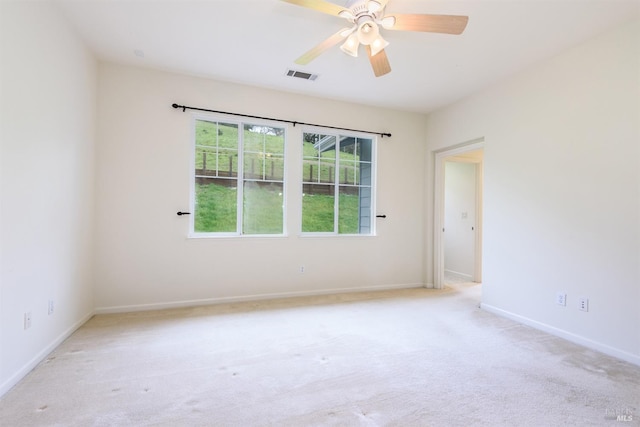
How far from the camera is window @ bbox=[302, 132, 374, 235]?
426 cm

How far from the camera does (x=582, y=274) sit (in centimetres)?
274

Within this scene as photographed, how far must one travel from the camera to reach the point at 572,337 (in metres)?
2.78

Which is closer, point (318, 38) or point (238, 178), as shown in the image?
point (318, 38)

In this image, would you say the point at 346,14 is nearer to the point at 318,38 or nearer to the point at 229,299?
the point at 318,38

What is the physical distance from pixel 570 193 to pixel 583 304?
1014mm

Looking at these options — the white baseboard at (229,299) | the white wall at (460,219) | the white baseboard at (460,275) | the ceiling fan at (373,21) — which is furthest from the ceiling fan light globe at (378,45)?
the white baseboard at (460,275)

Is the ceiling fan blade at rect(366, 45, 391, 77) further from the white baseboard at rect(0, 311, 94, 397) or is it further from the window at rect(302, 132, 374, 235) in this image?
the white baseboard at rect(0, 311, 94, 397)

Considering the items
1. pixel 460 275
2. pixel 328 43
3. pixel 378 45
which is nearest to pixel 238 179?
pixel 328 43

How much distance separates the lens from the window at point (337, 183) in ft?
14.0

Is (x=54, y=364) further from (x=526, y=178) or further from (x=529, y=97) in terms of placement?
(x=529, y=97)

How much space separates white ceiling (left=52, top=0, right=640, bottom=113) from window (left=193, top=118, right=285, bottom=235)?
25.8 inches

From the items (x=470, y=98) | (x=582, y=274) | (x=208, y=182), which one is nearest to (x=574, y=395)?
(x=582, y=274)

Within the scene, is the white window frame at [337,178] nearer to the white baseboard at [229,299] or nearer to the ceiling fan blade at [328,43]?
the white baseboard at [229,299]

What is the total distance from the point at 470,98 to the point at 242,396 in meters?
4.20
